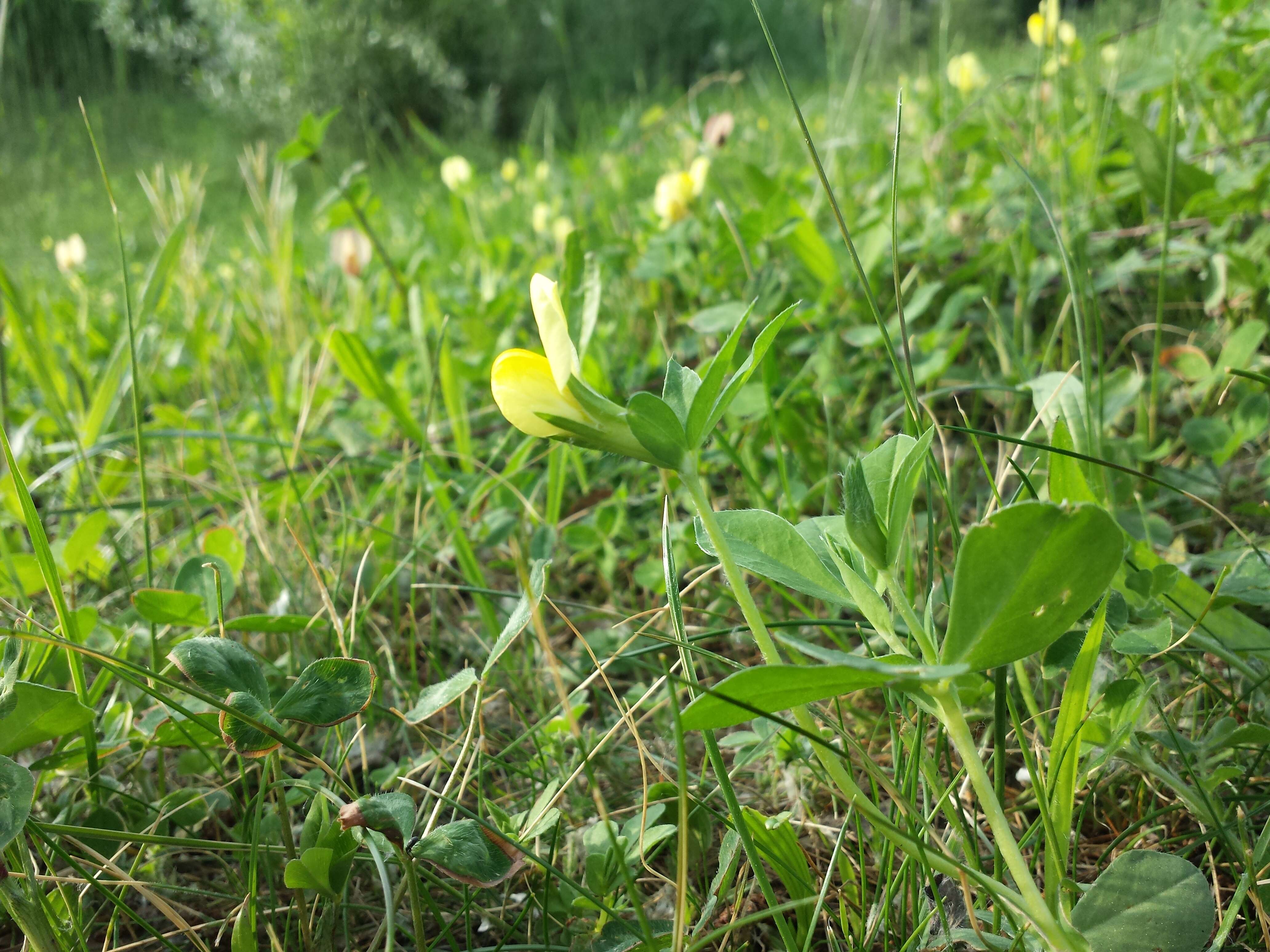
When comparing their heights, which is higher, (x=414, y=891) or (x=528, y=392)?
(x=528, y=392)

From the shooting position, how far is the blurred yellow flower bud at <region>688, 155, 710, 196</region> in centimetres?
177

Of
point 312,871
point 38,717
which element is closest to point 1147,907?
point 312,871

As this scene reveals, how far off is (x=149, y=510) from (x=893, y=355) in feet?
4.38

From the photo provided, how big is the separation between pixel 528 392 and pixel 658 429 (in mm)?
89

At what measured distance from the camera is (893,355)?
634 mm

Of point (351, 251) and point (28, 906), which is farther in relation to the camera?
point (351, 251)

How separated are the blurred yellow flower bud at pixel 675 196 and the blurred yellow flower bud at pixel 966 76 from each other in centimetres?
129

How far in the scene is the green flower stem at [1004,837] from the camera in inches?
18.1

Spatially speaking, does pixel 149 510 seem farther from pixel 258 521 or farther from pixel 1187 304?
pixel 1187 304

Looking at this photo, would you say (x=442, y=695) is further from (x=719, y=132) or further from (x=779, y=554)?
(x=719, y=132)

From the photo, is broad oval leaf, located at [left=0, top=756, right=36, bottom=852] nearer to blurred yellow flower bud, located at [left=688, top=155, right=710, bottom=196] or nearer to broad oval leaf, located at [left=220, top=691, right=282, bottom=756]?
broad oval leaf, located at [left=220, top=691, right=282, bottom=756]

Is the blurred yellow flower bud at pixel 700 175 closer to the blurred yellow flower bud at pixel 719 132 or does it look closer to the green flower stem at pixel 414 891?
the blurred yellow flower bud at pixel 719 132

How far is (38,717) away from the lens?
0.63 meters

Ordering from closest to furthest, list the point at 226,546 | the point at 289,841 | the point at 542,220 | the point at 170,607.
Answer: the point at 289,841, the point at 170,607, the point at 226,546, the point at 542,220
